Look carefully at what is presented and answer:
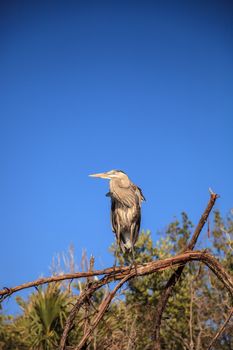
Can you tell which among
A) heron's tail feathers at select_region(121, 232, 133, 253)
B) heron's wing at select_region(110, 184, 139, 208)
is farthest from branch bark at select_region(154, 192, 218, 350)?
heron's tail feathers at select_region(121, 232, 133, 253)

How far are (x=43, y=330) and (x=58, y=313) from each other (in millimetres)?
579

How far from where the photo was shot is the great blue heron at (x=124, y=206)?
6.20 m

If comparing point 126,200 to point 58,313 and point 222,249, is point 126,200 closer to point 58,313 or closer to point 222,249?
point 58,313

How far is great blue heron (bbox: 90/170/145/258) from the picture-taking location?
6.20 m

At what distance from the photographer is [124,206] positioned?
20.7ft

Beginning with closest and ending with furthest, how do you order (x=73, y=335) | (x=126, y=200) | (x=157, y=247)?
(x=126, y=200) < (x=73, y=335) < (x=157, y=247)

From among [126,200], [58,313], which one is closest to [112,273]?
[126,200]

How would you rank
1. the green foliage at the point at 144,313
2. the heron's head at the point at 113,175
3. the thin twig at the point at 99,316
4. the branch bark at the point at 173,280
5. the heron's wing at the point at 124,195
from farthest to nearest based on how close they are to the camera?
the green foliage at the point at 144,313
the heron's head at the point at 113,175
the heron's wing at the point at 124,195
the branch bark at the point at 173,280
the thin twig at the point at 99,316

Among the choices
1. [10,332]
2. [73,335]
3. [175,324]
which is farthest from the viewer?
[175,324]

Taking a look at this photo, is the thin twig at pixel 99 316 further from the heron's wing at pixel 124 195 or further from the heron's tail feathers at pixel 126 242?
the heron's tail feathers at pixel 126 242

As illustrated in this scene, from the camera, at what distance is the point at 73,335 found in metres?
11.8

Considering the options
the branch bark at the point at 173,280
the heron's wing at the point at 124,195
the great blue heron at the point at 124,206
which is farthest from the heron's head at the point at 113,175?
the branch bark at the point at 173,280

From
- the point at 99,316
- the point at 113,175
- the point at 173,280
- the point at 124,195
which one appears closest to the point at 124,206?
the point at 124,195

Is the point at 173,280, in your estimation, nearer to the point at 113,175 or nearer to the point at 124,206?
the point at 124,206
